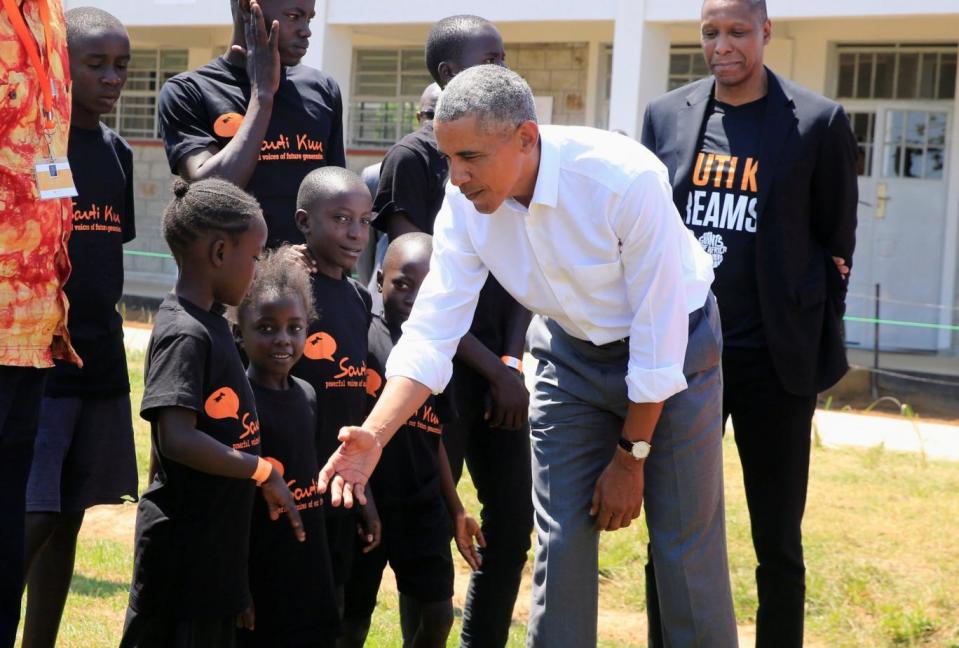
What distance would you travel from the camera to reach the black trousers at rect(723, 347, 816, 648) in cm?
429

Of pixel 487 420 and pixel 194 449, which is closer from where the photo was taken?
pixel 194 449

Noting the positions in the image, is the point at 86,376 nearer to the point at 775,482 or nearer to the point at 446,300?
the point at 446,300

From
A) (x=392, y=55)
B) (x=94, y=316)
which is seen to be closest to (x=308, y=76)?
(x=94, y=316)

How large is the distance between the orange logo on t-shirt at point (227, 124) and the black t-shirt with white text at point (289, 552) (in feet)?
3.14

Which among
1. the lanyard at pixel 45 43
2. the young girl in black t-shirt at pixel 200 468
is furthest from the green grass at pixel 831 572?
the lanyard at pixel 45 43

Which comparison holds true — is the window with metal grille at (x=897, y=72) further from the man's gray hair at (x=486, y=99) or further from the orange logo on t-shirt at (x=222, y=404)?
the orange logo on t-shirt at (x=222, y=404)

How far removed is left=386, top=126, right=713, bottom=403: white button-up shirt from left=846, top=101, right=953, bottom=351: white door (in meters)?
9.99

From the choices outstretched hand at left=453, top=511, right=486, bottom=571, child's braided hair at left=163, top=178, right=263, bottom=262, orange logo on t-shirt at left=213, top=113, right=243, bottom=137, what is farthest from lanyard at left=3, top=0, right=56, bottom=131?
outstretched hand at left=453, top=511, right=486, bottom=571

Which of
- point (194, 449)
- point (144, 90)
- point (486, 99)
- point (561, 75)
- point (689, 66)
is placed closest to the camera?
point (486, 99)

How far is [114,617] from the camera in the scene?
4.96 meters

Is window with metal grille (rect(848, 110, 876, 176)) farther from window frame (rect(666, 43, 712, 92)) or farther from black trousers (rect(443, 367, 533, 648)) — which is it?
black trousers (rect(443, 367, 533, 648))

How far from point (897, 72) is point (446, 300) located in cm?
1081

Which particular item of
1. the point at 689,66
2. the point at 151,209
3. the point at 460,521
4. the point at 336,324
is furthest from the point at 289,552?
the point at 151,209

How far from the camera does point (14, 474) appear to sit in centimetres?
316
